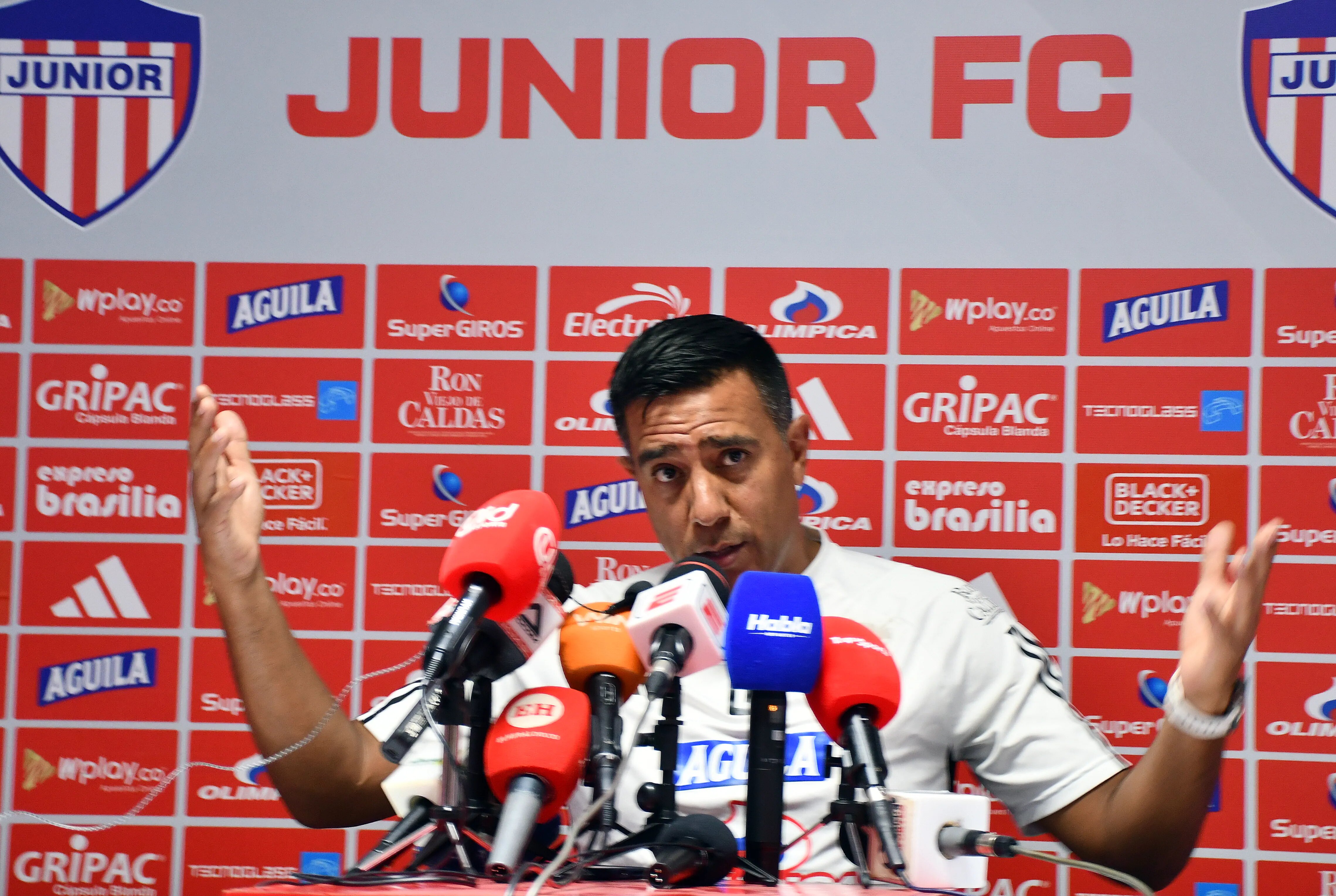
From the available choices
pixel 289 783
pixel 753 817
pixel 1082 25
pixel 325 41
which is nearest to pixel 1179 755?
pixel 753 817

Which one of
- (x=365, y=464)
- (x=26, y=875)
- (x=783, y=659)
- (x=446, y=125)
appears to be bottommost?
(x=26, y=875)

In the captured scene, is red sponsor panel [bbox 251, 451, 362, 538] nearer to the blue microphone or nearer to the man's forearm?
the man's forearm

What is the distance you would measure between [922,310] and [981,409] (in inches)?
8.9

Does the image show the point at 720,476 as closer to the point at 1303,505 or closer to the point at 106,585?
the point at 1303,505

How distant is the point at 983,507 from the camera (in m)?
2.27

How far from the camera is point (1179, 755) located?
4.92 ft

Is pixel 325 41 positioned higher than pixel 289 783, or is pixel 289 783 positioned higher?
pixel 325 41

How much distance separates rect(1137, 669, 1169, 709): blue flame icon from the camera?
87.4 inches

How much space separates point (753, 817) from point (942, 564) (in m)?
1.22

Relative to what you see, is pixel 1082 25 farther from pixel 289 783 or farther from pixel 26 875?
pixel 26 875

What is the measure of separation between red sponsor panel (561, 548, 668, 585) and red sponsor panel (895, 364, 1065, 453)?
54 cm

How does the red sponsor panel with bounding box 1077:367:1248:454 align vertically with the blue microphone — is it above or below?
above

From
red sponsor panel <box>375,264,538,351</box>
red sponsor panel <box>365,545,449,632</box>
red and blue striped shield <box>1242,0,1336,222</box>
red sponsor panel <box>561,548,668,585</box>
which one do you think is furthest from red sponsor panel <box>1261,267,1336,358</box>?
red sponsor panel <box>365,545,449,632</box>

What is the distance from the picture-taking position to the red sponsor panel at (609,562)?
7.64 ft
